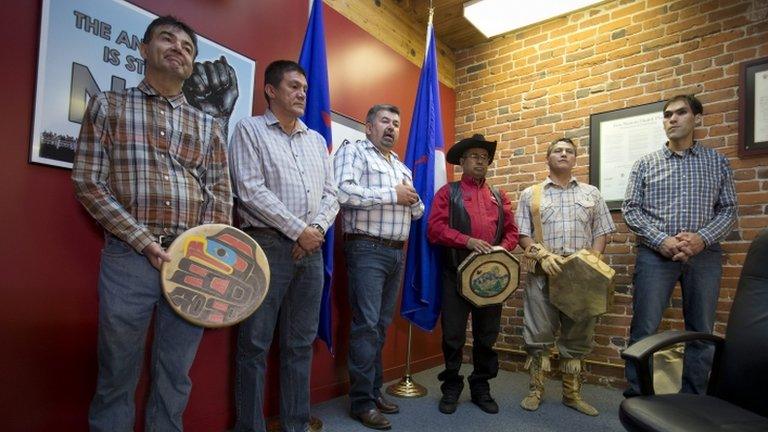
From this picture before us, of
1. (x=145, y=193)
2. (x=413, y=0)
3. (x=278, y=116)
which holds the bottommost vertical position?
(x=145, y=193)

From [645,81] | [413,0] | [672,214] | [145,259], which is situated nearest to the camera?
[145,259]

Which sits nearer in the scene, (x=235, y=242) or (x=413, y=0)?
(x=235, y=242)

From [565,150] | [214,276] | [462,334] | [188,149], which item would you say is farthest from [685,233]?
[188,149]

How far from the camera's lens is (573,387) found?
2.61m

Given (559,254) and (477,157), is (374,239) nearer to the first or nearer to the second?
(477,157)

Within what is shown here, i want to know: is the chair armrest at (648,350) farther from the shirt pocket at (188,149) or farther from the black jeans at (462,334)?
the shirt pocket at (188,149)

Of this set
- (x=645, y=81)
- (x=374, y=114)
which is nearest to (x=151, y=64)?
(x=374, y=114)

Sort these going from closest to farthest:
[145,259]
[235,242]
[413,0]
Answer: [145,259] < [235,242] < [413,0]

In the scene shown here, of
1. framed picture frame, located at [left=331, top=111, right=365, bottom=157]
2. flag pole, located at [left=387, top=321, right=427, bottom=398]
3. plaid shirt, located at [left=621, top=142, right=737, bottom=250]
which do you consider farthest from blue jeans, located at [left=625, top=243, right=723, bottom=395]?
framed picture frame, located at [left=331, top=111, right=365, bottom=157]

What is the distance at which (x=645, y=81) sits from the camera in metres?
3.20

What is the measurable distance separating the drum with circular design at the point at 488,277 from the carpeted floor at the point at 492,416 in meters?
0.63

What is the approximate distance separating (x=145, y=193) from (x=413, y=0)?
2.84 metres

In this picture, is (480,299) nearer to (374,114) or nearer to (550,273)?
(550,273)

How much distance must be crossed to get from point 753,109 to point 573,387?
2.06 m
